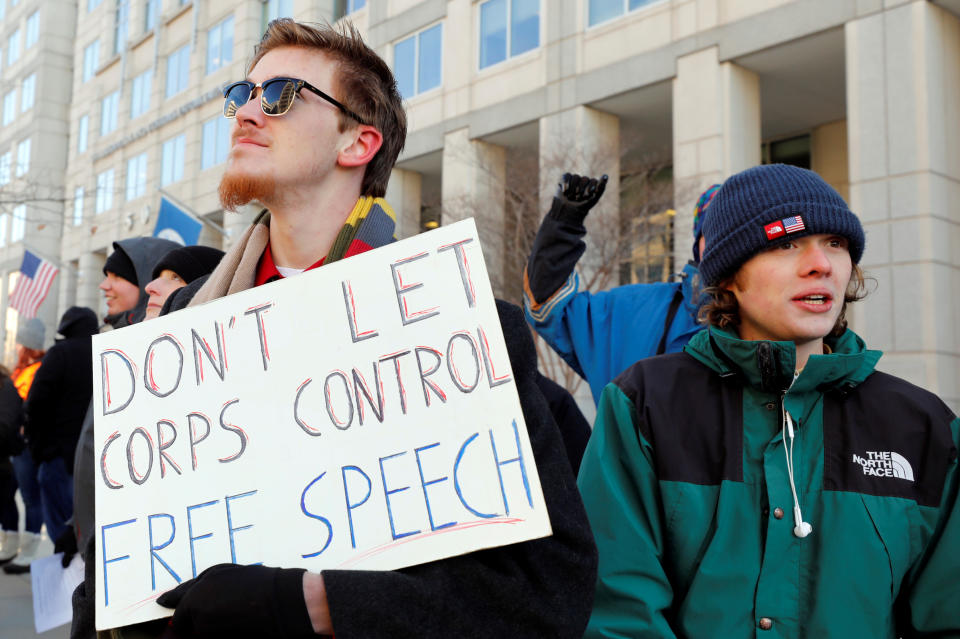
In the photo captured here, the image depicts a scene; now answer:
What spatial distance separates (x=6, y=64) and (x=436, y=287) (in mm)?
46959

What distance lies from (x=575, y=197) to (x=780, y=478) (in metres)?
1.73

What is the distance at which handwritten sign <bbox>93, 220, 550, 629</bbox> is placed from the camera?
143 cm


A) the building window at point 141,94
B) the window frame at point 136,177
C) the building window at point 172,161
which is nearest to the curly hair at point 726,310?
the building window at point 172,161

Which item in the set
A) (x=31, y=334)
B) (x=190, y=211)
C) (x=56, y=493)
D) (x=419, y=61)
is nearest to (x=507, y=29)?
(x=419, y=61)

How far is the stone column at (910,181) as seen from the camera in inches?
467

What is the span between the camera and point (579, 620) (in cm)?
147

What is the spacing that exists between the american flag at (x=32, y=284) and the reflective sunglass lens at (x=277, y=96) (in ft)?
46.4

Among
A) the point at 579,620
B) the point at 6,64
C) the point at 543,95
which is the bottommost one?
the point at 579,620

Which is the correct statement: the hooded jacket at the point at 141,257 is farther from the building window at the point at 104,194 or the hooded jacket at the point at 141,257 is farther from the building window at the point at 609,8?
the building window at the point at 104,194

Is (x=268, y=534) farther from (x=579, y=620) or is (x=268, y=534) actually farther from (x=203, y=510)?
(x=579, y=620)

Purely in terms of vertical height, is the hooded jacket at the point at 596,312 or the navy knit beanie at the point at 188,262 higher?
the navy knit beanie at the point at 188,262

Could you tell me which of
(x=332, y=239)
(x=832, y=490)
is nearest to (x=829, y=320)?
(x=832, y=490)

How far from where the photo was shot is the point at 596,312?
11.1 ft

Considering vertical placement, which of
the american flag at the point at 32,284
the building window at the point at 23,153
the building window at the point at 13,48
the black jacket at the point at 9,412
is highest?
the building window at the point at 13,48
